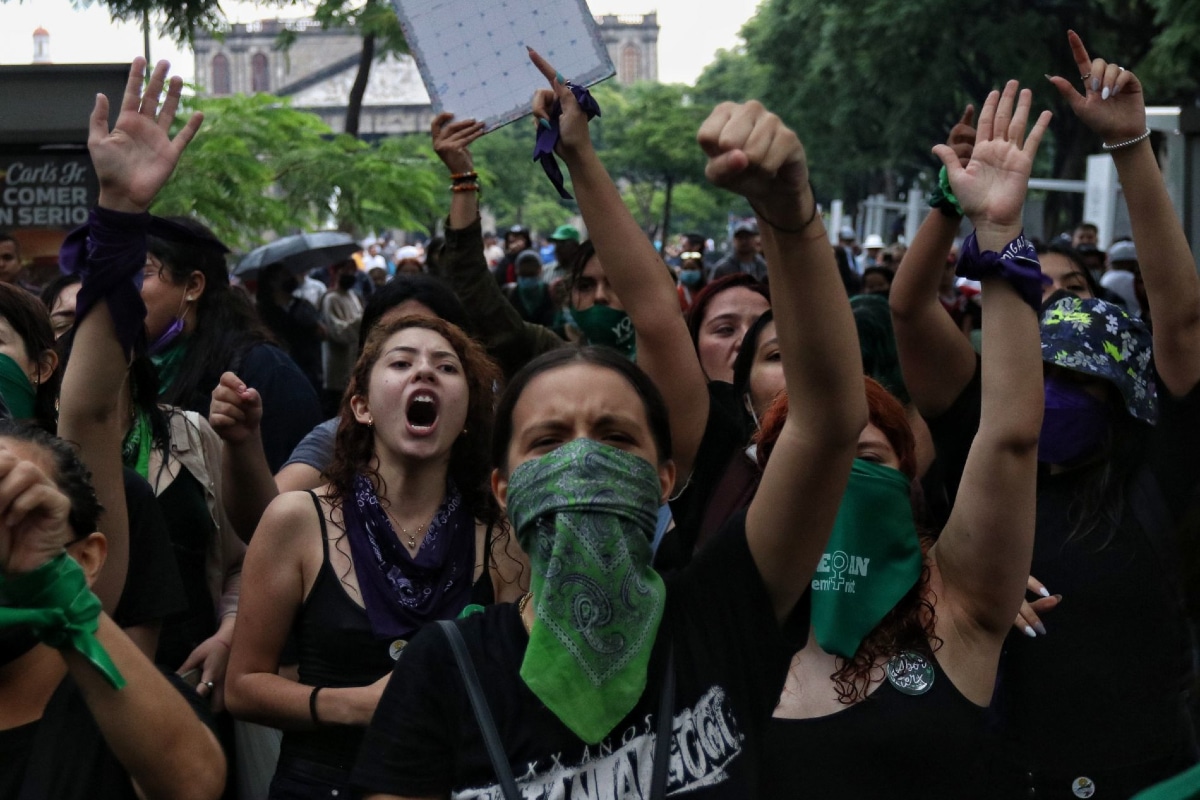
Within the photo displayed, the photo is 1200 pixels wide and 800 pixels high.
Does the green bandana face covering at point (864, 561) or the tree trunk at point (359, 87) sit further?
the tree trunk at point (359, 87)

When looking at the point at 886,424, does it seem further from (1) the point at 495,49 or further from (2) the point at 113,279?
(1) the point at 495,49

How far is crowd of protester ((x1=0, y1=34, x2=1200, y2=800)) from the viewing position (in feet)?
7.22

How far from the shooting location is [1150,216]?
3.41 meters

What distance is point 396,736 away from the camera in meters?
2.20

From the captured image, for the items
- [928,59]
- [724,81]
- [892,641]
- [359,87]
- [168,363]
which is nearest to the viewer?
[892,641]

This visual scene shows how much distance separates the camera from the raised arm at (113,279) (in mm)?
2725

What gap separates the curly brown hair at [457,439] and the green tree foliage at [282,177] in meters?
10.6

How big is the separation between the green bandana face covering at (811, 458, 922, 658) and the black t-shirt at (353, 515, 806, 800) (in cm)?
54

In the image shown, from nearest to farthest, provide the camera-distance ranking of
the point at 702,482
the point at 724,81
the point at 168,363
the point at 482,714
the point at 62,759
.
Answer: the point at 482,714 < the point at 62,759 < the point at 702,482 < the point at 168,363 < the point at 724,81

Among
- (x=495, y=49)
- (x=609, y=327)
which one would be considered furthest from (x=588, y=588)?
(x=609, y=327)

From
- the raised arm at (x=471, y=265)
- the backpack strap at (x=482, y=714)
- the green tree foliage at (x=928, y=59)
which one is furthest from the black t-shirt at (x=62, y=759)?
→ the green tree foliage at (x=928, y=59)

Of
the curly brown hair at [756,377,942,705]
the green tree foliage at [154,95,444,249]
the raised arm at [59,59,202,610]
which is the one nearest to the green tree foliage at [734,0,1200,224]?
the green tree foliage at [154,95,444,249]

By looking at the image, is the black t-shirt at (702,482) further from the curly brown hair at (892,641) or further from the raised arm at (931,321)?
the curly brown hair at (892,641)

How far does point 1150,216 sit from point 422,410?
5.21ft
